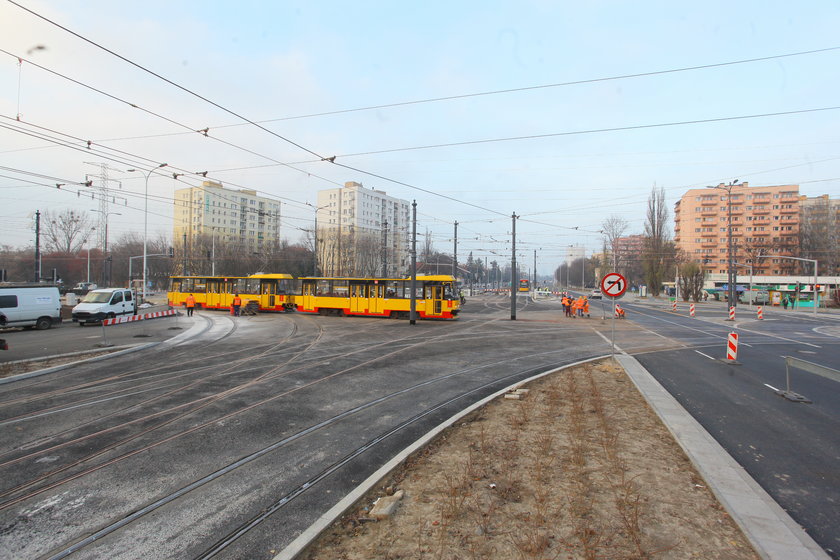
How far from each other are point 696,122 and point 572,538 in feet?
51.3

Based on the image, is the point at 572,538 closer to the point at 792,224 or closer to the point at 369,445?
the point at 369,445

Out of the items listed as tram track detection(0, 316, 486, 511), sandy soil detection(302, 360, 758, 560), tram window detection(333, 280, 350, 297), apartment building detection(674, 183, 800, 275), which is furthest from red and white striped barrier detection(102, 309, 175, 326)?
apartment building detection(674, 183, 800, 275)

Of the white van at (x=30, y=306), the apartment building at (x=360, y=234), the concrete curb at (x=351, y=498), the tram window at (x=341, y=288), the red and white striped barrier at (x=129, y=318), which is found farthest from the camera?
the apartment building at (x=360, y=234)

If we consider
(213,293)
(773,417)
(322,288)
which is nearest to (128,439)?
(773,417)

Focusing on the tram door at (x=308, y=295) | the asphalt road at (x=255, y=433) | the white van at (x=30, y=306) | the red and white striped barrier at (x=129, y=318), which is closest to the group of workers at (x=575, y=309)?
the asphalt road at (x=255, y=433)

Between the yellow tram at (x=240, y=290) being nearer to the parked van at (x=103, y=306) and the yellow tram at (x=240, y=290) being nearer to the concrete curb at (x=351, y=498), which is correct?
the parked van at (x=103, y=306)

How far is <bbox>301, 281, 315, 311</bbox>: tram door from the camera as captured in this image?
29755 millimetres

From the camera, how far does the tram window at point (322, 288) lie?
94.8 feet

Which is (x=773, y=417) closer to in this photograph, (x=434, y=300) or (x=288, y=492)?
(x=288, y=492)

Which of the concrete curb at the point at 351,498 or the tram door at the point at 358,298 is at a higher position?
the tram door at the point at 358,298

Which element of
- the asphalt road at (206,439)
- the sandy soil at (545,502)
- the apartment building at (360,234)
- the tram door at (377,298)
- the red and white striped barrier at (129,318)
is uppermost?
the apartment building at (360,234)

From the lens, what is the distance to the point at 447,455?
17.0ft

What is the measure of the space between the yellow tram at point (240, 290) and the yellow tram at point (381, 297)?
5.95ft

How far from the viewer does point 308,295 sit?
98.8ft
